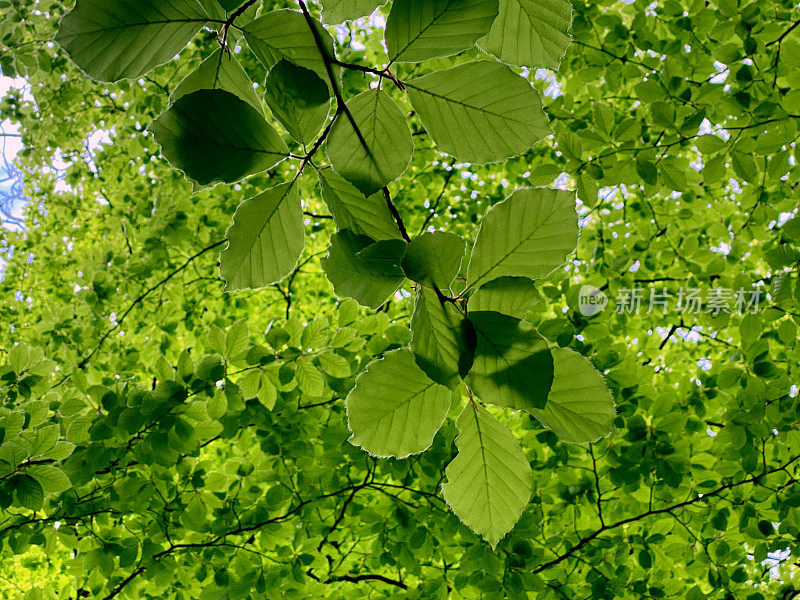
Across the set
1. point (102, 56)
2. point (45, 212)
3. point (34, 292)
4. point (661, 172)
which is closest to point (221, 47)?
point (102, 56)

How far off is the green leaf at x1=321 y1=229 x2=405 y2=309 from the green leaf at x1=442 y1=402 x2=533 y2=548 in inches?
5.0

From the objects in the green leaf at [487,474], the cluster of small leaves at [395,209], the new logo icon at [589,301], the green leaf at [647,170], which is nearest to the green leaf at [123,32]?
the cluster of small leaves at [395,209]

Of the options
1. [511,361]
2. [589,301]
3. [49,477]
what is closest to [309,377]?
[49,477]

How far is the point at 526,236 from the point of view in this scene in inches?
16.0

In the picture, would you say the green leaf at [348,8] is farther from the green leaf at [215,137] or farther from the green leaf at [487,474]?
the green leaf at [487,474]

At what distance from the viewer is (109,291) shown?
3068mm

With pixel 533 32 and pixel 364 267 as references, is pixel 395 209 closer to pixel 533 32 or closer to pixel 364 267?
pixel 364 267

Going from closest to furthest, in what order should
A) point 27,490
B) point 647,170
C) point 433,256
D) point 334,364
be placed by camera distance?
point 433,256 → point 27,490 → point 647,170 → point 334,364

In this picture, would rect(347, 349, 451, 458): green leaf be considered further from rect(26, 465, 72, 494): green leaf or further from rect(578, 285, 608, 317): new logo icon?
rect(578, 285, 608, 317): new logo icon

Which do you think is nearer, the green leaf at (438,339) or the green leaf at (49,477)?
the green leaf at (438,339)

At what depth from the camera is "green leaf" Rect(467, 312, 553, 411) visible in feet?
1.21

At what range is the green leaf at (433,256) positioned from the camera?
14.1 inches

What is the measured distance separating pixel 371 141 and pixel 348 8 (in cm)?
11

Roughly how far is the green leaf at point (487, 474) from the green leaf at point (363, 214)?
0.52ft
